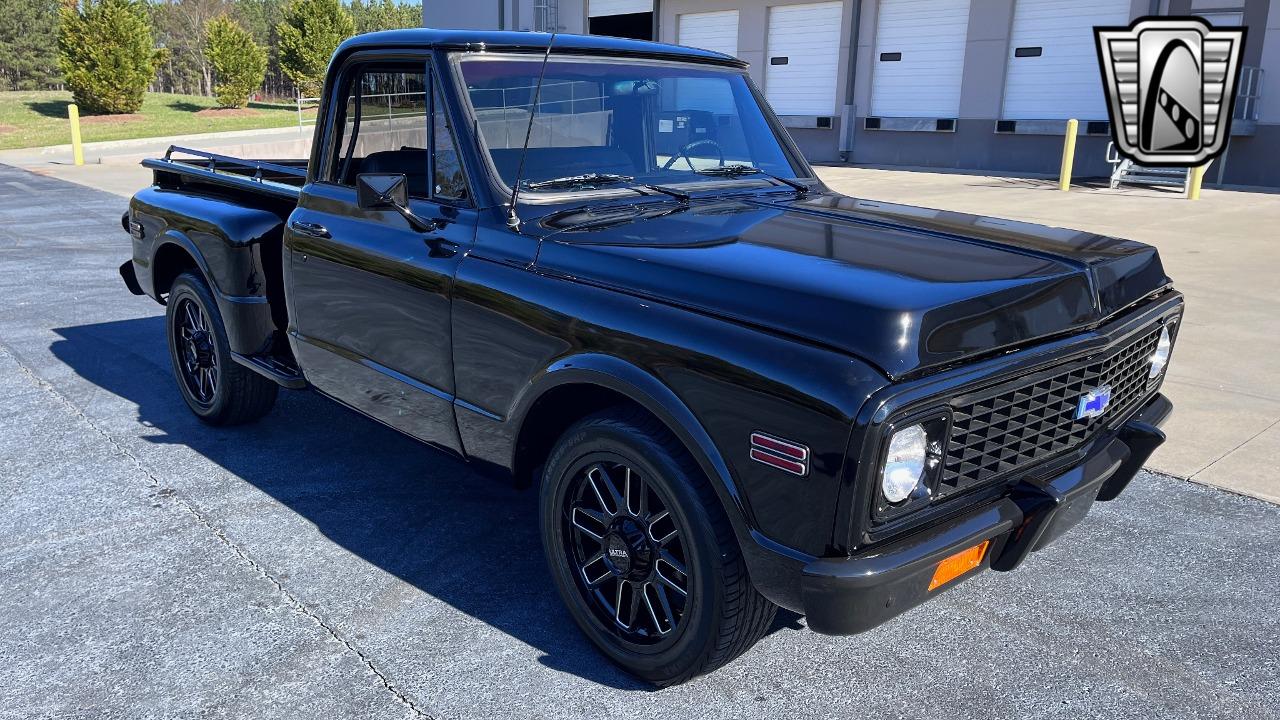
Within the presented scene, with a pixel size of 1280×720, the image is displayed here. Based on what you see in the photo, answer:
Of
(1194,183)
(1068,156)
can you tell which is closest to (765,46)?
(1068,156)

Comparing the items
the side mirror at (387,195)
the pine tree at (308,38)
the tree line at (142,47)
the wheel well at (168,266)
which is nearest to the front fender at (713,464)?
the side mirror at (387,195)

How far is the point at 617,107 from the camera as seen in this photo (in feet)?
12.3

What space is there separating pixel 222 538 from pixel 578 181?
2.02 meters

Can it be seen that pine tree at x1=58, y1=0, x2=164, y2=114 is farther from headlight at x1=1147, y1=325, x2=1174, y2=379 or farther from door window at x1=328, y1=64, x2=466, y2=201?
headlight at x1=1147, y1=325, x2=1174, y2=379

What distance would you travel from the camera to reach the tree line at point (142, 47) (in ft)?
114

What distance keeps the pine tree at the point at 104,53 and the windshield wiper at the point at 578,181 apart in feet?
123

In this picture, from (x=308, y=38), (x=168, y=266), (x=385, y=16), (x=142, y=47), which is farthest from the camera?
(x=385, y=16)

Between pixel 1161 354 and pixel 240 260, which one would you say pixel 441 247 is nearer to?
pixel 240 260

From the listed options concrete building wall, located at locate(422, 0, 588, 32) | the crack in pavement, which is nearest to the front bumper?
the crack in pavement

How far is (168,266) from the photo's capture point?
5.38m

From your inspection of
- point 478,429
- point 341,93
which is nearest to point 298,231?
point 341,93

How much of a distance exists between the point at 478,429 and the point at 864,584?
61.4 inches

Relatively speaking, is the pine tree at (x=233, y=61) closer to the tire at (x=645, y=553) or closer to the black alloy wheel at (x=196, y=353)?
the black alloy wheel at (x=196, y=353)

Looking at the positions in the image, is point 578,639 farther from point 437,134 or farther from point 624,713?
point 437,134
